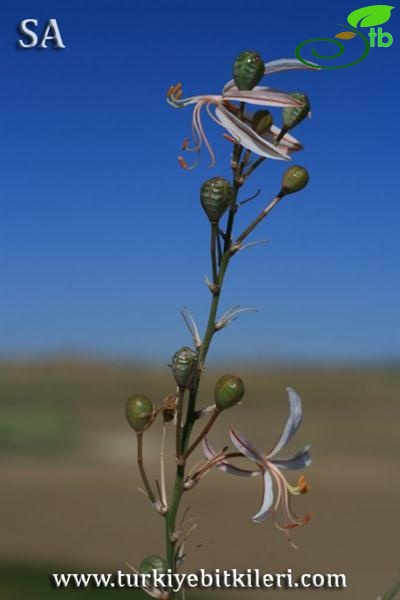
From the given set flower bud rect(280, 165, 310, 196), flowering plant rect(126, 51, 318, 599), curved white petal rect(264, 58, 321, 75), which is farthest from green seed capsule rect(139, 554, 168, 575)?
curved white petal rect(264, 58, 321, 75)

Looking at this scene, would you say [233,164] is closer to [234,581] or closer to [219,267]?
[219,267]

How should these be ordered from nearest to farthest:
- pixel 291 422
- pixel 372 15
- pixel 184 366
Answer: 1. pixel 184 366
2. pixel 291 422
3. pixel 372 15

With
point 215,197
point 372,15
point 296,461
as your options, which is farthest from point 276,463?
point 372,15

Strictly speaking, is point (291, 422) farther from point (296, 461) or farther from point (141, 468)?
point (141, 468)

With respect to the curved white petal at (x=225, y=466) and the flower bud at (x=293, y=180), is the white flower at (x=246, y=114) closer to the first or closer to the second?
the flower bud at (x=293, y=180)

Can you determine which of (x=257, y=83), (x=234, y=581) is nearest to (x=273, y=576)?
(x=234, y=581)

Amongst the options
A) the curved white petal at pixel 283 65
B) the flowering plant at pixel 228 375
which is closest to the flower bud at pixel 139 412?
the flowering plant at pixel 228 375
